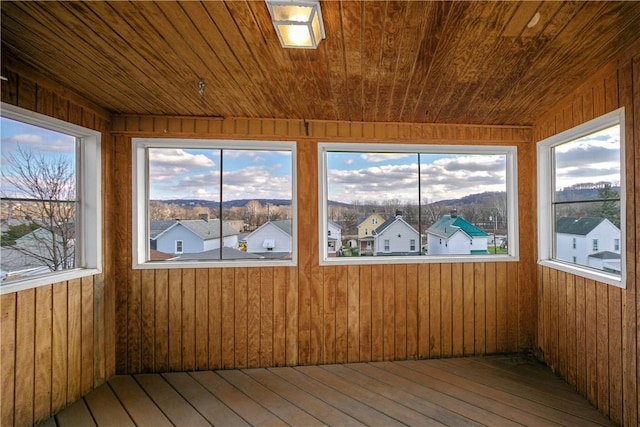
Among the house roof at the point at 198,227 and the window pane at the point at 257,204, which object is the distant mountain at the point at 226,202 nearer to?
the window pane at the point at 257,204

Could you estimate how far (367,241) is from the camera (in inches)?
109

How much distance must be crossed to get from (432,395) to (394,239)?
1.34m

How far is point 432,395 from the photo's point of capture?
2.11 metres

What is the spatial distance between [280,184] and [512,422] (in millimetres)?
2544

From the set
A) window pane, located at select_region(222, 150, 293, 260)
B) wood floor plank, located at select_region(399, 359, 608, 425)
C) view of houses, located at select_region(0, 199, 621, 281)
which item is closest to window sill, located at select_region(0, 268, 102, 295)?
view of houses, located at select_region(0, 199, 621, 281)

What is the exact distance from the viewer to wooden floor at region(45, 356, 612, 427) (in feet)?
6.13

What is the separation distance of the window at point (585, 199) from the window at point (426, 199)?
0.88 ft

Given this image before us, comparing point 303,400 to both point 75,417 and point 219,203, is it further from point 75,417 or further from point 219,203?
point 219,203

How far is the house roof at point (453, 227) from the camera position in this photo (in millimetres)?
2799

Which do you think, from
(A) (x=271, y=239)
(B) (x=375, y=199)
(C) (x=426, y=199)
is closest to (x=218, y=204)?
(A) (x=271, y=239)

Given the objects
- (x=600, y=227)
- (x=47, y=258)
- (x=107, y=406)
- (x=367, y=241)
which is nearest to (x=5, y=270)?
(x=47, y=258)

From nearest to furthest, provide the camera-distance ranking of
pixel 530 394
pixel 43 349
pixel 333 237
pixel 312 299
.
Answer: pixel 43 349 < pixel 530 394 < pixel 312 299 < pixel 333 237

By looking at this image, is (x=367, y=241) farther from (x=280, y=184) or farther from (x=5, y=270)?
(x=5, y=270)

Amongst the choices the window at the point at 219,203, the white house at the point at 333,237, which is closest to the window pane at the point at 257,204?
the window at the point at 219,203
